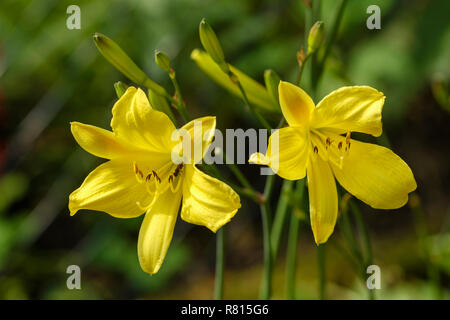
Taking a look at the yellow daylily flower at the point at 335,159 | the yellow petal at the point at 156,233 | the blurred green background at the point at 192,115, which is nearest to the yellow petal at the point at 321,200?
the yellow daylily flower at the point at 335,159

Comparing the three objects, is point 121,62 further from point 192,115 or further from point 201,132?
point 192,115

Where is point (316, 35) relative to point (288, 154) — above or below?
above

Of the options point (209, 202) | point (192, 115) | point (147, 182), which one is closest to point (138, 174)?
point (147, 182)

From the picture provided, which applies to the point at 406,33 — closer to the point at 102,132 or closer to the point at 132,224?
the point at 132,224

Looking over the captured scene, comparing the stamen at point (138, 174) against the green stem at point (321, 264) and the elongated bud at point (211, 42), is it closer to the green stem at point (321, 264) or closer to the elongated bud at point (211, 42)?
the elongated bud at point (211, 42)

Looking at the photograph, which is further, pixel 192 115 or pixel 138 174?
pixel 192 115

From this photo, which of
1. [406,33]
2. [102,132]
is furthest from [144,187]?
[406,33]
